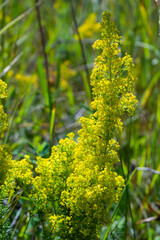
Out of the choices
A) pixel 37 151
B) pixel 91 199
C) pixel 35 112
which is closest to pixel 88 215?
pixel 91 199

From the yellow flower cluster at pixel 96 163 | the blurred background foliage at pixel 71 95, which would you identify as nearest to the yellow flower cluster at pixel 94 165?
the yellow flower cluster at pixel 96 163

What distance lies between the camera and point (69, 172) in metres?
0.66

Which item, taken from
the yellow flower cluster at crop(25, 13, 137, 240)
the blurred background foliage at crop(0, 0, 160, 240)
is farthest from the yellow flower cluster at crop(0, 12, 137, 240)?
the blurred background foliage at crop(0, 0, 160, 240)

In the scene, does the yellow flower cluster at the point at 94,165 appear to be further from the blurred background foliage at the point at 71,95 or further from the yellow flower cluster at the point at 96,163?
the blurred background foliage at the point at 71,95

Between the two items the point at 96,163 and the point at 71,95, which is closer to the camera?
the point at 96,163

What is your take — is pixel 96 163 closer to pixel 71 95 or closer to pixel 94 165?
pixel 94 165

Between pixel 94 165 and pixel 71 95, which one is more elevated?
pixel 71 95

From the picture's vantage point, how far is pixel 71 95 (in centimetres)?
225

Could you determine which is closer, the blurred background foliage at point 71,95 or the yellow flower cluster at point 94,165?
the yellow flower cluster at point 94,165

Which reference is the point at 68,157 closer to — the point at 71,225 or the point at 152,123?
the point at 71,225

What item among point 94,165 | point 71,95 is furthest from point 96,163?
point 71,95

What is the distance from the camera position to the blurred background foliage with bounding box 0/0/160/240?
3.87ft

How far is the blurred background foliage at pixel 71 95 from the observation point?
3.87 feet

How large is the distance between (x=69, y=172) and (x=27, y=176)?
3.2 inches
